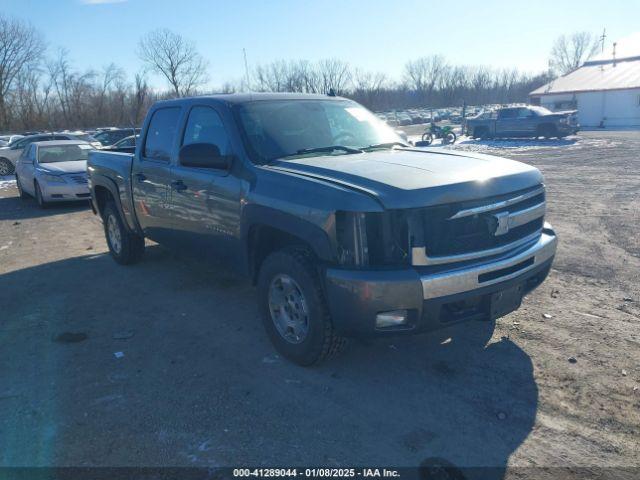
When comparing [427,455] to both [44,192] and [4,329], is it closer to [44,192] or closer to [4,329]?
[4,329]

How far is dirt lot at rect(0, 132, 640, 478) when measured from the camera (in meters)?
2.94

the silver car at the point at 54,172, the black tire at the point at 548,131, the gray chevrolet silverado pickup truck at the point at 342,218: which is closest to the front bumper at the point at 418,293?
the gray chevrolet silverado pickup truck at the point at 342,218

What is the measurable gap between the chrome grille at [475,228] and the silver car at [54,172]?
1010 centimetres

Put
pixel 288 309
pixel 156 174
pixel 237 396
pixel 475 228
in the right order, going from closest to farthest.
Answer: pixel 475 228 < pixel 237 396 < pixel 288 309 < pixel 156 174

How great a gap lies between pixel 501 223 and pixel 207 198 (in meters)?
2.49

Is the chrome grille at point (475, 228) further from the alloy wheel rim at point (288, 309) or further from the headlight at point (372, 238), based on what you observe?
the alloy wheel rim at point (288, 309)

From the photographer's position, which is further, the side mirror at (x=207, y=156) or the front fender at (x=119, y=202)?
the front fender at (x=119, y=202)

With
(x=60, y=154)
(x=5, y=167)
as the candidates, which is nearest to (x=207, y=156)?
(x=60, y=154)

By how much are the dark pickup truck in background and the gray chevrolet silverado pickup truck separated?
2234 centimetres

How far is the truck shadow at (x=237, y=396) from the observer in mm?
2943

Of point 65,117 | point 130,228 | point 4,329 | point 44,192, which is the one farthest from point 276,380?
point 65,117

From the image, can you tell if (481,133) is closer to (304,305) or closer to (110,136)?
(110,136)

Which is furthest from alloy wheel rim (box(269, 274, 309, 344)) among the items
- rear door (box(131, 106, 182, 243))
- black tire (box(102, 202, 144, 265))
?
black tire (box(102, 202, 144, 265))

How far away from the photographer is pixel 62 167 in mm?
11805
